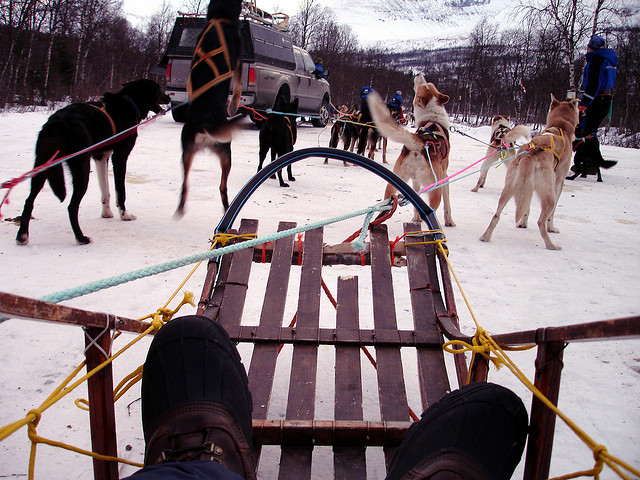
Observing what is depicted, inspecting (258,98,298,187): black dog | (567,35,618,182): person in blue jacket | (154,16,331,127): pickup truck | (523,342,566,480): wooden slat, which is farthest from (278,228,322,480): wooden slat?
(154,16,331,127): pickup truck

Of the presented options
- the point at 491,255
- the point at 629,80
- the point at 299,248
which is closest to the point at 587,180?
the point at 491,255

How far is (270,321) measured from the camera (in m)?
2.09

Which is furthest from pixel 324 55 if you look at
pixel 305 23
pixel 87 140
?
pixel 87 140

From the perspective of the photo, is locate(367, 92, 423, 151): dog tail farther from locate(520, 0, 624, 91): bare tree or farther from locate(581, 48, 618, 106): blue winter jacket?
locate(520, 0, 624, 91): bare tree

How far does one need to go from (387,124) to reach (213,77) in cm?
171

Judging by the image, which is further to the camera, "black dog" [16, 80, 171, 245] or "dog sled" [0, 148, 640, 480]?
"black dog" [16, 80, 171, 245]

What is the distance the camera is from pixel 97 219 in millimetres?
4688

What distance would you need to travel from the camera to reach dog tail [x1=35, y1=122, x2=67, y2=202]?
3475mm

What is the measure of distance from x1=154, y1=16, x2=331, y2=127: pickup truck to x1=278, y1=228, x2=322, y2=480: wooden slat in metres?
7.23

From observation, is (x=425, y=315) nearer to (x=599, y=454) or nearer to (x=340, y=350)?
(x=340, y=350)

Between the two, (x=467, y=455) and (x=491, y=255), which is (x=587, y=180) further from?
(x=467, y=455)

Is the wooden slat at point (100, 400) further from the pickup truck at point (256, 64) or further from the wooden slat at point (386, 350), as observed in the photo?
the pickup truck at point (256, 64)

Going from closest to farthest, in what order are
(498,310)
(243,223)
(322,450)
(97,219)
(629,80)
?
(322,450) → (243,223) → (498,310) → (97,219) → (629,80)

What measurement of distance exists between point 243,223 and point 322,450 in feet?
4.28
